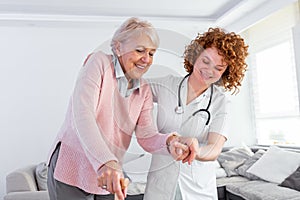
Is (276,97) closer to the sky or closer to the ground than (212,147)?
closer to the sky

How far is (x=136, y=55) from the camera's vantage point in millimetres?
613

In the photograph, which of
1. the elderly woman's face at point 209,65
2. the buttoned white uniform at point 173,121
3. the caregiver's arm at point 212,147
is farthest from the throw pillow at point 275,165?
the elderly woman's face at point 209,65

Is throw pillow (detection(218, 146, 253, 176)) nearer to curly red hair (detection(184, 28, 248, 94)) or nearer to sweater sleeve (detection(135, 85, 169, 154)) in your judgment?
curly red hair (detection(184, 28, 248, 94))

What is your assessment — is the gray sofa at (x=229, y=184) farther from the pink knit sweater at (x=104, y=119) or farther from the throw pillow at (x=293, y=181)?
the pink knit sweater at (x=104, y=119)

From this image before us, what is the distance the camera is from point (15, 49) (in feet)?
11.2

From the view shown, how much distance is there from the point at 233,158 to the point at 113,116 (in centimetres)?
284

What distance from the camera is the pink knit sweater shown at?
2.02ft

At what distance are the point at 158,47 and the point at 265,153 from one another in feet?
9.02

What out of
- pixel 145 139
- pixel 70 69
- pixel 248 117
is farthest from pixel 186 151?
pixel 248 117

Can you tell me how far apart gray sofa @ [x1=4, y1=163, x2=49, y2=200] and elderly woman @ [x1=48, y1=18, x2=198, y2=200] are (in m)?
1.48

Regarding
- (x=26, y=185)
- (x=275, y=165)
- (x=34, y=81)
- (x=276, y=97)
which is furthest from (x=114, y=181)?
(x=276, y=97)

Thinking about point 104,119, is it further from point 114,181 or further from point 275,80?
point 275,80

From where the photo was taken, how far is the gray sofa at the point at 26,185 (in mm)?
2130

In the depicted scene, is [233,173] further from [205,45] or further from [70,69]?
[205,45]
